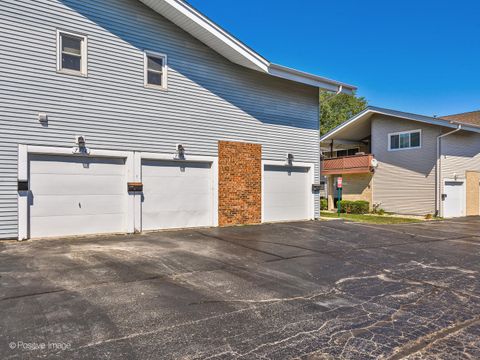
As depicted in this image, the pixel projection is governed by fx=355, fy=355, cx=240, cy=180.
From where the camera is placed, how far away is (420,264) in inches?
290

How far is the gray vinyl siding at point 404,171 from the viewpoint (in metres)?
19.6

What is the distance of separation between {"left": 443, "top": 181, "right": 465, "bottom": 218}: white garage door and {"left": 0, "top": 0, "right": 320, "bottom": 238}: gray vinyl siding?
34.2 feet

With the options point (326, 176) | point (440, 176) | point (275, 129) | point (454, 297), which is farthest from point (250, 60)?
point (326, 176)

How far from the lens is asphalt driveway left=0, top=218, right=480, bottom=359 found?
11.4 feet

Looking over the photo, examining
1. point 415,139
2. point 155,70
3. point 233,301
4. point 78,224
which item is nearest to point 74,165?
point 78,224

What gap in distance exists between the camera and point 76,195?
960 cm

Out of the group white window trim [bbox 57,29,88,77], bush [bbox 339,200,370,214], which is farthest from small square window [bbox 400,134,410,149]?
white window trim [bbox 57,29,88,77]

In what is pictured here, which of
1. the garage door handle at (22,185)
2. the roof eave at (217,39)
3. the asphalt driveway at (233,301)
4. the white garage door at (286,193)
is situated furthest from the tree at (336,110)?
the garage door handle at (22,185)

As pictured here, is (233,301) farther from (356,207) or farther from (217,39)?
(356,207)

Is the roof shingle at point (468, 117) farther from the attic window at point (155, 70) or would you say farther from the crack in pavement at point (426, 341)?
the crack in pavement at point (426, 341)

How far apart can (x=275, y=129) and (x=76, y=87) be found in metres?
7.12

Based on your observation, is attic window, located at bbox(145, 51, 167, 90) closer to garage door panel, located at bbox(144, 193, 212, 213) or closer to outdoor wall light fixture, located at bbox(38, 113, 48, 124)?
outdoor wall light fixture, located at bbox(38, 113, 48, 124)

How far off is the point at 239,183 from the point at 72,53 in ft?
21.4

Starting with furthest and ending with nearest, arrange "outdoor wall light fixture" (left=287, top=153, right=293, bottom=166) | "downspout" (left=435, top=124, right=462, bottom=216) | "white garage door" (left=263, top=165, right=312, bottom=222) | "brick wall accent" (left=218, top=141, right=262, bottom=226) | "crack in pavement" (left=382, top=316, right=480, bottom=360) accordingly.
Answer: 1. "downspout" (left=435, top=124, right=462, bottom=216)
2. "outdoor wall light fixture" (left=287, top=153, right=293, bottom=166)
3. "white garage door" (left=263, top=165, right=312, bottom=222)
4. "brick wall accent" (left=218, top=141, right=262, bottom=226)
5. "crack in pavement" (left=382, top=316, right=480, bottom=360)
